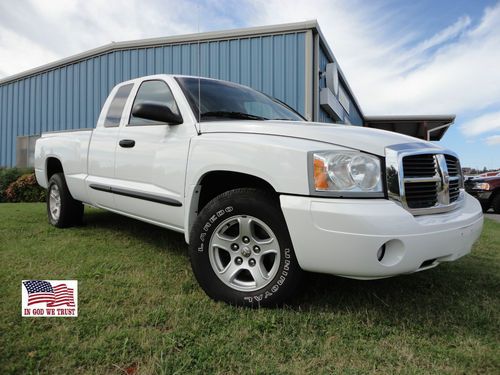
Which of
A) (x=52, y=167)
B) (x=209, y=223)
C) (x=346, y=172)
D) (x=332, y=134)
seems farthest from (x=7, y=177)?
(x=346, y=172)

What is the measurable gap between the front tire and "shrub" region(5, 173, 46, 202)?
32.4 ft

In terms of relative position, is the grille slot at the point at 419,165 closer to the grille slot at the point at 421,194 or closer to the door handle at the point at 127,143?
the grille slot at the point at 421,194

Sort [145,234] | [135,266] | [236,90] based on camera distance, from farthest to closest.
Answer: [145,234], [236,90], [135,266]

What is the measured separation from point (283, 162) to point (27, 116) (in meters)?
15.3

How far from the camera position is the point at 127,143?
365 centimetres

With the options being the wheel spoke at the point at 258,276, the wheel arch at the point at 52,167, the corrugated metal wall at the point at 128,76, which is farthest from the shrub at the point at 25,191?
the wheel spoke at the point at 258,276

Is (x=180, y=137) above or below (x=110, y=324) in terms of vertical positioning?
above

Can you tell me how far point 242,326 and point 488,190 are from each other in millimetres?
10278

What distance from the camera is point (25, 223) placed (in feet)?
17.4

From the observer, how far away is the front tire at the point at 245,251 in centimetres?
242

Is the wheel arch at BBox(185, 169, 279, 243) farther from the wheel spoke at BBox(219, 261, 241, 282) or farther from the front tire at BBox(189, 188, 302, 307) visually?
the wheel spoke at BBox(219, 261, 241, 282)

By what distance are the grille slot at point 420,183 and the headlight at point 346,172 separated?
22 centimetres

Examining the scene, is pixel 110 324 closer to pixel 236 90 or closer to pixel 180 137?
pixel 180 137

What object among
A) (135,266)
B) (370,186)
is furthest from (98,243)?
(370,186)
